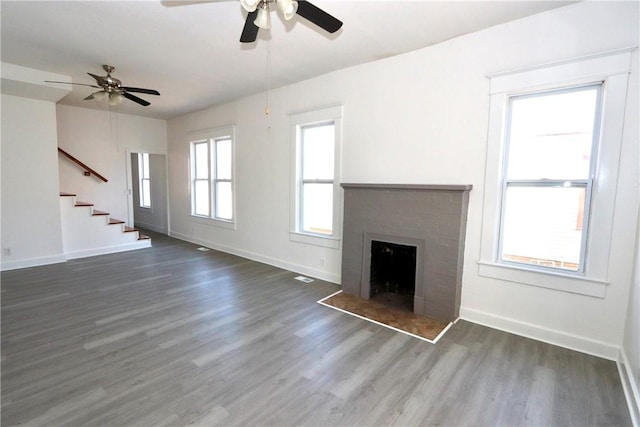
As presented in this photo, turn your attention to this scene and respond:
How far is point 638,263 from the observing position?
2.11 meters

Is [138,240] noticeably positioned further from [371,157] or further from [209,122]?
[371,157]

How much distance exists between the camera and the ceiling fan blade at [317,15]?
194 centimetres

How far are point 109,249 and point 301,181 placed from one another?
4274mm

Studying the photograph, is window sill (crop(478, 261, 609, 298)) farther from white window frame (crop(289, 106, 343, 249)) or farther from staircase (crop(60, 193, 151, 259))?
staircase (crop(60, 193, 151, 259))

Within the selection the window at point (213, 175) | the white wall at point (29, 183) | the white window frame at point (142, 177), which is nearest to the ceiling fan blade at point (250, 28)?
the window at point (213, 175)

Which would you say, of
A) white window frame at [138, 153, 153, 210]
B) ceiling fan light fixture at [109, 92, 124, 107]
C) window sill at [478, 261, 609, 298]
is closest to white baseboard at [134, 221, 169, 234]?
white window frame at [138, 153, 153, 210]

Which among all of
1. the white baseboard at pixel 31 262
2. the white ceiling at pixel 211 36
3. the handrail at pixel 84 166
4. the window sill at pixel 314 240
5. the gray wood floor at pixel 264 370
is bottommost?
the gray wood floor at pixel 264 370

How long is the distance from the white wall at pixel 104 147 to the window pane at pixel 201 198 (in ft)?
5.24

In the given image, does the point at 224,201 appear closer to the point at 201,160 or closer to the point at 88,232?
the point at 201,160

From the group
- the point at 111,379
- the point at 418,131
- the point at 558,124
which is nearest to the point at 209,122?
the point at 418,131

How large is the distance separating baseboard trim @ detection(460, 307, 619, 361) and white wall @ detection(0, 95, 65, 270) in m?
6.47

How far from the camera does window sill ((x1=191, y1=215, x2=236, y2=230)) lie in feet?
19.2

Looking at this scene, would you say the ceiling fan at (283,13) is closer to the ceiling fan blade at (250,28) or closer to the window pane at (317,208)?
the ceiling fan blade at (250,28)

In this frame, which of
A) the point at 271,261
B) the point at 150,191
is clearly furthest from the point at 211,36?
the point at 150,191
